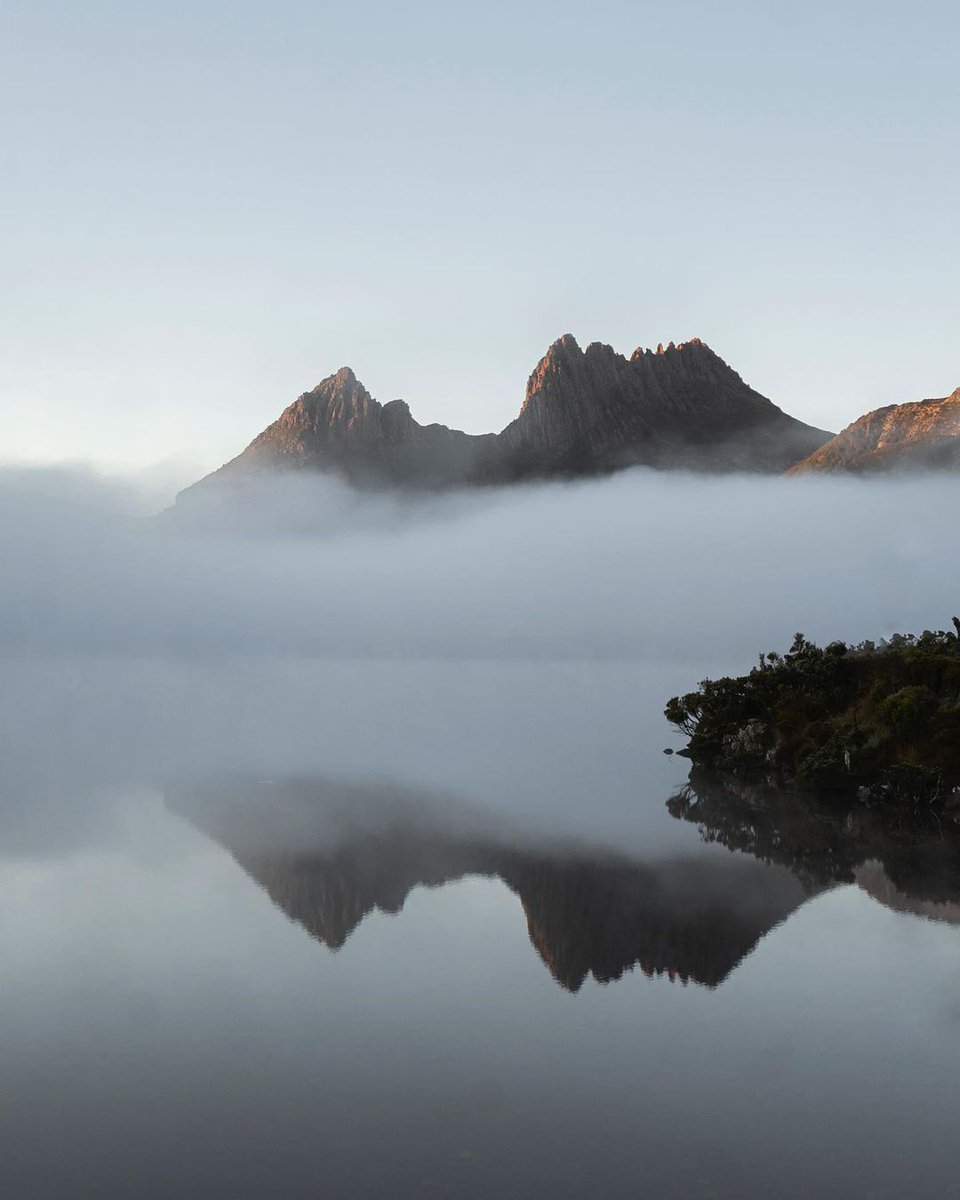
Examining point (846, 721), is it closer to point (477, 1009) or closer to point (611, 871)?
point (611, 871)

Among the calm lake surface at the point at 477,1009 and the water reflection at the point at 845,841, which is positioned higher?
the calm lake surface at the point at 477,1009

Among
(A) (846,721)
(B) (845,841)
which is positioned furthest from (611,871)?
(A) (846,721)

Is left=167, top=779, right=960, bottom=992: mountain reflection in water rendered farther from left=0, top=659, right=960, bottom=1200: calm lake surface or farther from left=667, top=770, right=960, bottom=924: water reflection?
left=0, top=659, right=960, bottom=1200: calm lake surface

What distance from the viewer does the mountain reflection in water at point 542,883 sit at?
129 ft

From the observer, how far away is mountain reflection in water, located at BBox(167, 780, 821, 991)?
1554 inches

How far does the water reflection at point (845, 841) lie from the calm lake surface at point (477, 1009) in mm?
382

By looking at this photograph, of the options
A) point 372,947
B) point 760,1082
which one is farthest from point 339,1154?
point 372,947

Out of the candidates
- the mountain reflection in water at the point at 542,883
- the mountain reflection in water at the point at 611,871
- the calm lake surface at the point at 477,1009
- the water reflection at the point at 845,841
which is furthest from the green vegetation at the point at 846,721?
the mountain reflection in water at the point at 542,883

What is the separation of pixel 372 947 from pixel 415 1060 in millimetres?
12276

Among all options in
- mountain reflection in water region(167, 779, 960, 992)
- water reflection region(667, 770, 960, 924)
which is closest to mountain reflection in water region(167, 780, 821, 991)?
mountain reflection in water region(167, 779, 960, 992)

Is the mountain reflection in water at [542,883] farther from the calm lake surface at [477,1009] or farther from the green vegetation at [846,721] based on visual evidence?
the green vegetation at [846,721]

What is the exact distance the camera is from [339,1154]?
2269cm

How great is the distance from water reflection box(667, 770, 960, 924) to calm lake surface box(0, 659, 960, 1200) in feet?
1.25

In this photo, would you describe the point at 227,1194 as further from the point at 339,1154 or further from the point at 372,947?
the point at 372,947
